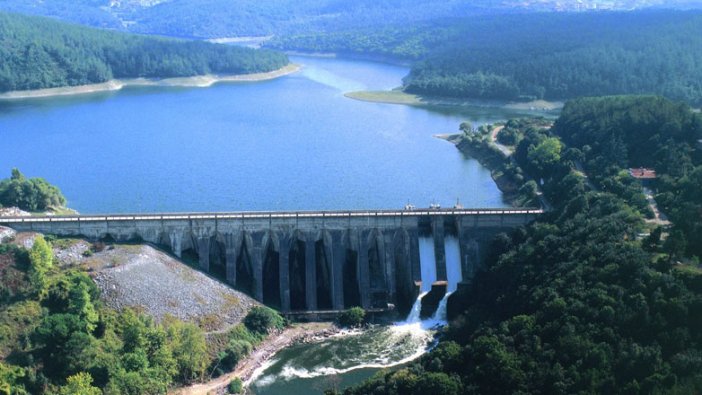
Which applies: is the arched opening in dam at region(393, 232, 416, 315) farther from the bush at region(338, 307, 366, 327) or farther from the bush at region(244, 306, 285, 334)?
the bush at region(244, 306, 285, 334)

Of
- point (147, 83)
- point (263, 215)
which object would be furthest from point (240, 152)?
point (147, 83)

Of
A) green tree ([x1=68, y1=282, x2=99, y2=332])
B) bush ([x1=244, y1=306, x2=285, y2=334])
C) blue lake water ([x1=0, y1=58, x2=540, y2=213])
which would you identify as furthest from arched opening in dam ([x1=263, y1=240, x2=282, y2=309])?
blue lake water ([x1=0, y1=58, x2=540, y2=213])

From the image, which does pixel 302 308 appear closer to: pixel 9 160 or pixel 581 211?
pixel 581 211

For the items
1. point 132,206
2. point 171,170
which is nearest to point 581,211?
point 132,206

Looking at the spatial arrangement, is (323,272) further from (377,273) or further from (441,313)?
(441,313)

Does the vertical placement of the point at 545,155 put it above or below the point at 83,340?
above

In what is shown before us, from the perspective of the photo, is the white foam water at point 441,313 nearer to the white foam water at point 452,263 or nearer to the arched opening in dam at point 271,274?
the white foam water at point 452,263

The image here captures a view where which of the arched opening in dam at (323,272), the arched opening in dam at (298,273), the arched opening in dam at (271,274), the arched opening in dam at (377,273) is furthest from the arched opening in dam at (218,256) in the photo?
the arched opening in dam at (377,273)
